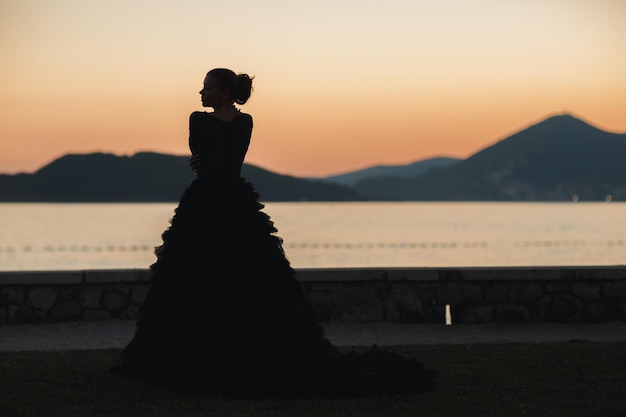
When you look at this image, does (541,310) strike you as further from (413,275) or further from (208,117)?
(208,117)

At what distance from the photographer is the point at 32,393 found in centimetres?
838

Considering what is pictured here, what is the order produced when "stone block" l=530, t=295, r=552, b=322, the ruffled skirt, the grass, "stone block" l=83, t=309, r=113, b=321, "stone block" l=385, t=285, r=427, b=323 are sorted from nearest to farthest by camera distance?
1. the grass
2. the ruffled skirt
3. "stone block" l=83, t=309, r=113, b=321
4. "stone block" l=385, t=285, r=427, b=323
5. "stone block" l=530, t=295, r=552, b=322

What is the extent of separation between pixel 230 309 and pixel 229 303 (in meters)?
0.05

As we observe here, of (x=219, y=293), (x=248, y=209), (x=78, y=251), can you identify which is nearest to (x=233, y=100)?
(x=248, y=209)

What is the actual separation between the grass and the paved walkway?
183 cm

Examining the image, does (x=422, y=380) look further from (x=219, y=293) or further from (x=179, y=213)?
(x=179, y=213)

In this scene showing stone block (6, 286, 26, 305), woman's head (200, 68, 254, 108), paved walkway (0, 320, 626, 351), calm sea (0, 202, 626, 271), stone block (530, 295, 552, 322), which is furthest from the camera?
calm sea (0, 202, 626, 271)

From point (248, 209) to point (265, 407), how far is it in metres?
Result: 1.67

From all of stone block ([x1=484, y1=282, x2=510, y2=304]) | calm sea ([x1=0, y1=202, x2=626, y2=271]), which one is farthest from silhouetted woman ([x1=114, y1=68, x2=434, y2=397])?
calm sea ([x1=0, y1=202, x2=626, y2=271])

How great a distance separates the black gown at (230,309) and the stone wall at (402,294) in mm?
5382

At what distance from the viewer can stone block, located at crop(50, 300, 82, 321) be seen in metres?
13.9

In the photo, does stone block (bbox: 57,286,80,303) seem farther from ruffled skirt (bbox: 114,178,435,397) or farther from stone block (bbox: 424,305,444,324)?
ruffled skirt (bbox: 114,178,435,397)

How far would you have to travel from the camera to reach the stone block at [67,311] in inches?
548

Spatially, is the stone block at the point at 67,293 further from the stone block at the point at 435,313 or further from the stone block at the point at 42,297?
the stone block at the point at 435,313
